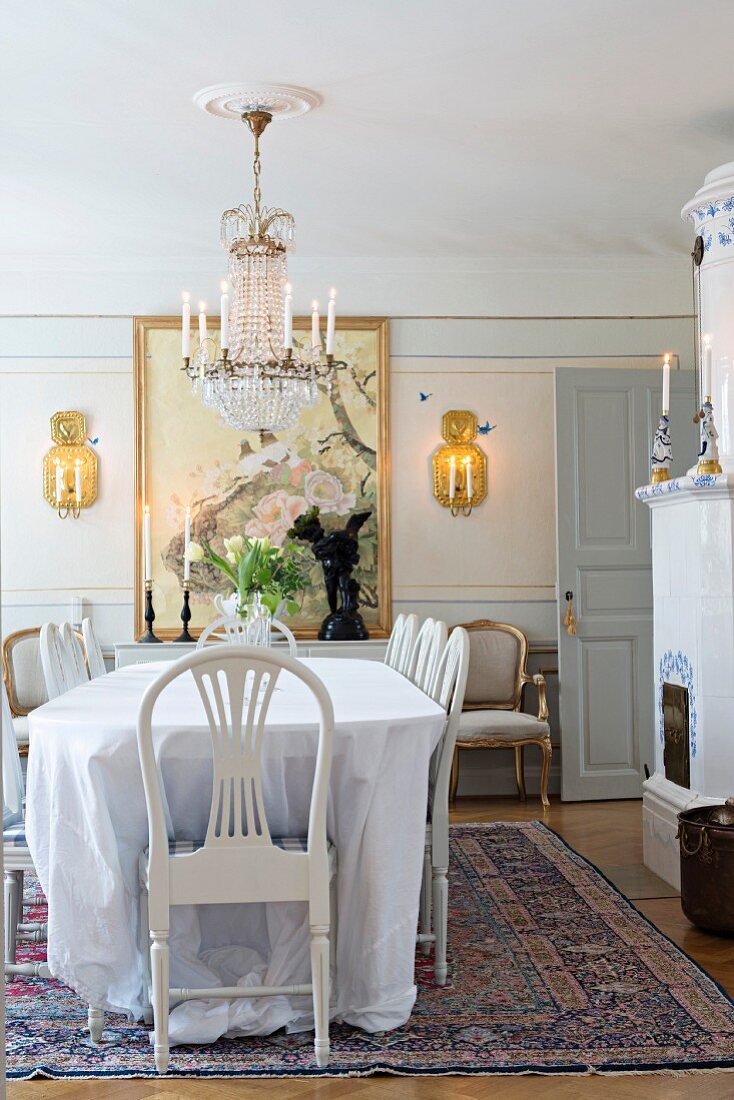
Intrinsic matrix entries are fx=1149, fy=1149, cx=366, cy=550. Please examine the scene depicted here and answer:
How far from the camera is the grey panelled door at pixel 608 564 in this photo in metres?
6.29

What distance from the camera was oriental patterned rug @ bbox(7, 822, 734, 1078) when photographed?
2.80 m

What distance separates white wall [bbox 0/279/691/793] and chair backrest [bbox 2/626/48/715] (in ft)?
0.48

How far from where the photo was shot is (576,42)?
12.1 ft

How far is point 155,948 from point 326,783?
0.56m

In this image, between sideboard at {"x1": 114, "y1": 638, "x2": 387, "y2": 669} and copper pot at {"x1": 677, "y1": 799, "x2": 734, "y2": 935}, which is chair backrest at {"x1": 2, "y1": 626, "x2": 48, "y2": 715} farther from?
copper pot at {"x1": 677, "y1": 799, "x2": 734, "y2": 935}

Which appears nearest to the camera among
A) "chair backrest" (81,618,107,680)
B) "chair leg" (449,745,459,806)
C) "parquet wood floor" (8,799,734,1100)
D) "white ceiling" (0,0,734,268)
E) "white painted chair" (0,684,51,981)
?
"parquet wood floor" (8,799,734,1100)

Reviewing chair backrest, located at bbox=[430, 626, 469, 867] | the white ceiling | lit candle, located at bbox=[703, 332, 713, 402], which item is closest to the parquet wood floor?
chair backrest, located at bbox=[430, 626, 469, 867]

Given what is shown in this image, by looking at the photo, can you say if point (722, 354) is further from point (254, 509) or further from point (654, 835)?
point (254, 509)

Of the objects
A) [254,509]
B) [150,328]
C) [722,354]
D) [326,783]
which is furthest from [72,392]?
[326,783]

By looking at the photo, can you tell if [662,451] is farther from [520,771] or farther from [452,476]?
[520,771]

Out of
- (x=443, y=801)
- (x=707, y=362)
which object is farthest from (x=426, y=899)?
(x=707, y=362)

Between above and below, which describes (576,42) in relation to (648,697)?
above

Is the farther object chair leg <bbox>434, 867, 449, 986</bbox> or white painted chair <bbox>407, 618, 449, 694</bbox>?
white painted chair <bbox>407, 618, 449, 694</bbox>

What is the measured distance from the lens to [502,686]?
636cm
